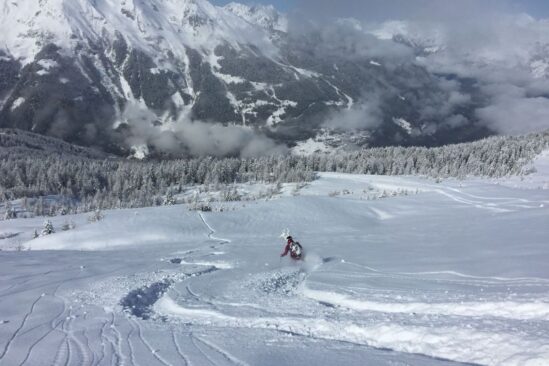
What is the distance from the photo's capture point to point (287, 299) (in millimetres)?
15891

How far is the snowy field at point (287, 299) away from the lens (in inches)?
403

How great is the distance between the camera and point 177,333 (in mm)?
11984

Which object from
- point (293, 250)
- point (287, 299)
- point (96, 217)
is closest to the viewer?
point (287, 299)

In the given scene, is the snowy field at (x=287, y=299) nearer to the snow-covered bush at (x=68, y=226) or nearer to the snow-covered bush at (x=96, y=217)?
the snow-covered bush at (x=68, y=226)

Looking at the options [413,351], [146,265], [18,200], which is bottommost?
[18,200]

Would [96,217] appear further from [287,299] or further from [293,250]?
[287,299]

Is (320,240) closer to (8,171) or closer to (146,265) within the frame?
(146,265)

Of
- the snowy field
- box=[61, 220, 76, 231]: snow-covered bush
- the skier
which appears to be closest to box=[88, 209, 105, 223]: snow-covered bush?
box=[61, 220, 76, 231]: snow-covered bush

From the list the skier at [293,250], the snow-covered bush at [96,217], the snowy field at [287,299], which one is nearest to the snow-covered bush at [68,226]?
the snow-covered bush at [96,217]

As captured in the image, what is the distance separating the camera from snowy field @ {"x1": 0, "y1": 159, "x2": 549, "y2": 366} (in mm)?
10227

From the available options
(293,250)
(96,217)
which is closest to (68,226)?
(96,217)

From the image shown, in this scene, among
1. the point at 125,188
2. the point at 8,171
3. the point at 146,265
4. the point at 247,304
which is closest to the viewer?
the point at 247,304

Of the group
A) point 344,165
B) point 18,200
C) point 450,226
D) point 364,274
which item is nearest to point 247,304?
point 364,274

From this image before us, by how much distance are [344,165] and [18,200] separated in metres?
78.1
